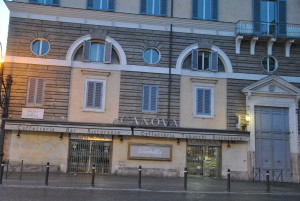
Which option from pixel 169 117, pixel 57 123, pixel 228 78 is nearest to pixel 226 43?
pixel 228 78

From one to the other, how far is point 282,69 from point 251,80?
2.19 meters

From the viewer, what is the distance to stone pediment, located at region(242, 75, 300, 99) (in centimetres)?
2036

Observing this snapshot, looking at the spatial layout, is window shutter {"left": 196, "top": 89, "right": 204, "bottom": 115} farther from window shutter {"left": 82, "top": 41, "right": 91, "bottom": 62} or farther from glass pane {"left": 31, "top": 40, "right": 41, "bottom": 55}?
glass pane {"left": 31, "top": 40, "right": 41, "bottom": 55}

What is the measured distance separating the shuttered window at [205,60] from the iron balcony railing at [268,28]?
84.9 inches

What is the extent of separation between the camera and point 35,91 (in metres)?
19.1

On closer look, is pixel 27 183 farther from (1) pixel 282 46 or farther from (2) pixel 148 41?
(1) pixel 282 46

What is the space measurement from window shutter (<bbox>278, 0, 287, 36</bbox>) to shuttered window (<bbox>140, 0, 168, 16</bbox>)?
733 centimetres

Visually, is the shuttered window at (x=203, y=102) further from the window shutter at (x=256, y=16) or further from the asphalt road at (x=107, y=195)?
the asphalt road at (x=107, y=195)

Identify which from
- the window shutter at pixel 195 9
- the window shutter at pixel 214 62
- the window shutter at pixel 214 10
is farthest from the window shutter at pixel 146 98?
the window shutter at pixel 214 10

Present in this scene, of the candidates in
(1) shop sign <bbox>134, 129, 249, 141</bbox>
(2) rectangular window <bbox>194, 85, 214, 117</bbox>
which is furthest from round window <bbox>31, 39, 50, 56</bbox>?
(2) rectangular window <bbox>194, 85, 214, 117</bbox>

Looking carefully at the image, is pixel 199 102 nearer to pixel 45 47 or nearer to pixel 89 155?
pixel 89 155

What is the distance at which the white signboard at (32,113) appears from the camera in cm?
1872

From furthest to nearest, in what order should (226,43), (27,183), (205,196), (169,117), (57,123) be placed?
(226,43) → (169,117) → (57,123) → (27,183) → (205,196)

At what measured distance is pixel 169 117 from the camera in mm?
19844
